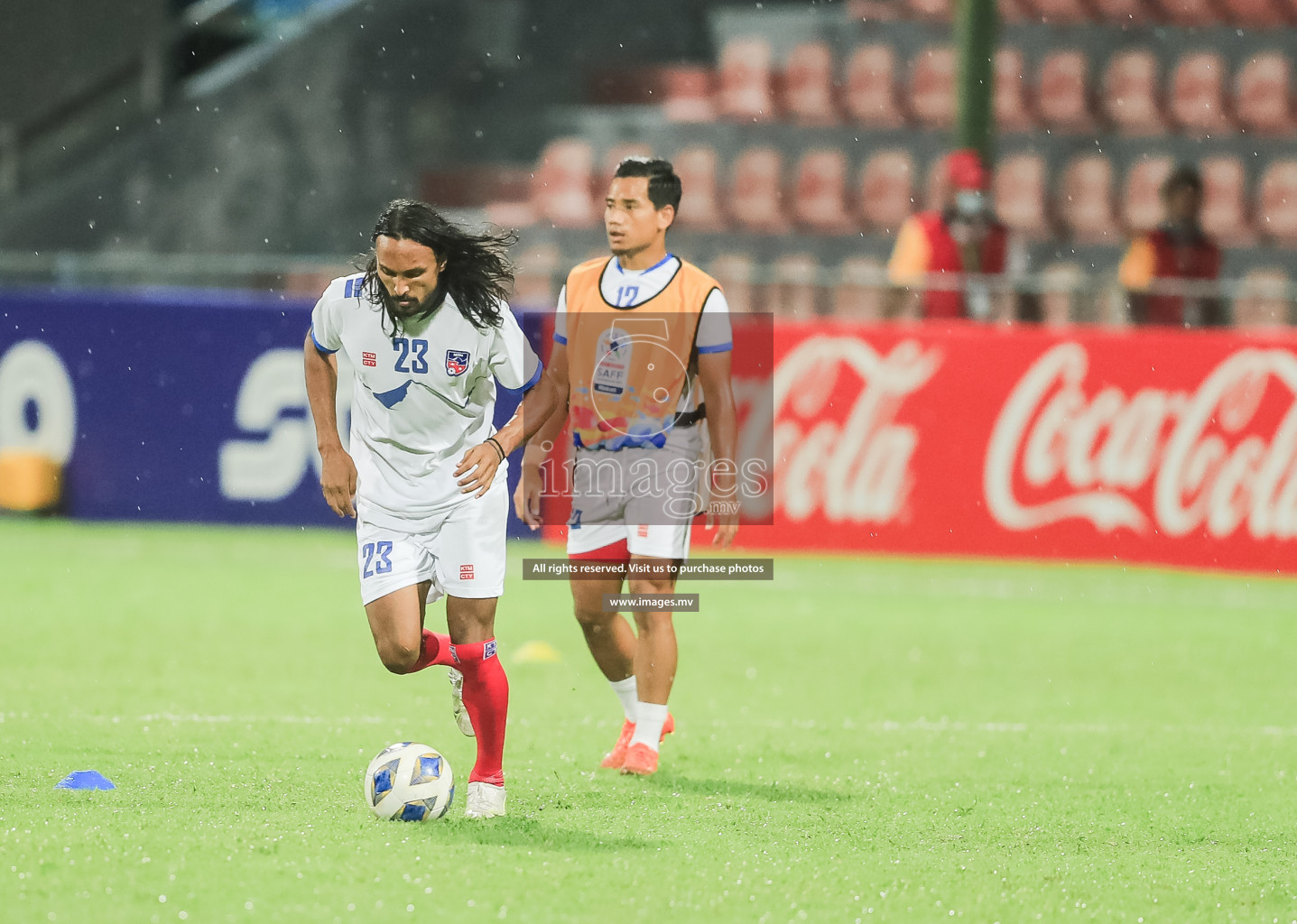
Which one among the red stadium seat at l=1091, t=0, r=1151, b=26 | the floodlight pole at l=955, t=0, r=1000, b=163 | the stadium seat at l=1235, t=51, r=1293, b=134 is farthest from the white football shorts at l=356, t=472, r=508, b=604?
the red stadium seat at l=1091, t=0, r=1151, b=26

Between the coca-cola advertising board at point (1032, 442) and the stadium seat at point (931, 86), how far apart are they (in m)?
6.20

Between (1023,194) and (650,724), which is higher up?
(1023,194)

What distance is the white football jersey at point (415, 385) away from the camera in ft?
19.1

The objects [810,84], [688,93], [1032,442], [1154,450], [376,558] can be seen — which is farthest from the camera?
[688,93]

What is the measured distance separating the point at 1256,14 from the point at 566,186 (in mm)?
7365

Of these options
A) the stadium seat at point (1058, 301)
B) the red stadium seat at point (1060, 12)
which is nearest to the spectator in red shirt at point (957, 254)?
the stadium seat at point (1058, 301)

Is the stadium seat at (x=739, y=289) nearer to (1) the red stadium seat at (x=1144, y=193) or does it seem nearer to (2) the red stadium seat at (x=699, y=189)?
(2) the red stadium seat at (x=699, y=189)

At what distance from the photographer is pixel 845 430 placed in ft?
43.2

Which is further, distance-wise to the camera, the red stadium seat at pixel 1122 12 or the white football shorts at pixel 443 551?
the red stadium seat at pixel 1122 12

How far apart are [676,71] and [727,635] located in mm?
10816

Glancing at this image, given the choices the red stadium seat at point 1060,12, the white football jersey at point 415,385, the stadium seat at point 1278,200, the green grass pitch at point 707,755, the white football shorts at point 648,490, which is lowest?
the green grass pitch at point 707,755

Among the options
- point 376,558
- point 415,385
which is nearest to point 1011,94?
point 415,385

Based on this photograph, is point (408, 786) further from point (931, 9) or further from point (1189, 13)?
point (1189, 13)

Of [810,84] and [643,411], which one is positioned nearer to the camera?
[643,411]
